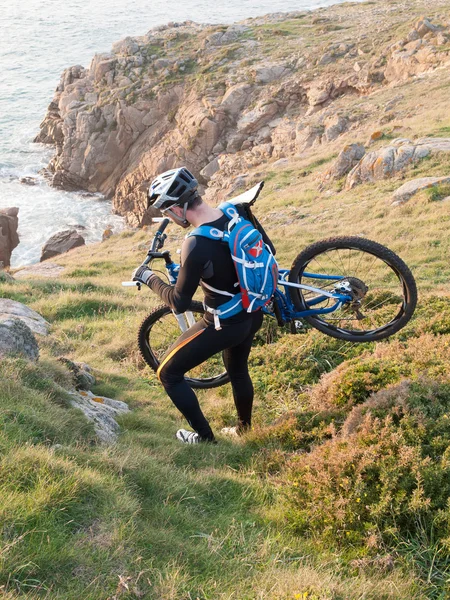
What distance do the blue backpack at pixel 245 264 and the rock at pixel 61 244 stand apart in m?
26.9

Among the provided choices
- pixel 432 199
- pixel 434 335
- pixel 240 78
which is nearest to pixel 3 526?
pixel 434 335

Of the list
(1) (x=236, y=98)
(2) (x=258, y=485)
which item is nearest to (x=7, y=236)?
(1) (x=236, y=98)

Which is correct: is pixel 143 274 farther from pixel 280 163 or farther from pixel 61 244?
pixel 280 163

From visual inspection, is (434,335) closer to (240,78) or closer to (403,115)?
(403,115)

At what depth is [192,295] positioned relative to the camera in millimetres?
4895

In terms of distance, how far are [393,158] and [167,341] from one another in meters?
15.0

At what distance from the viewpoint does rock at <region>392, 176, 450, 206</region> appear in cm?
1647

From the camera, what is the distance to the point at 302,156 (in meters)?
31.2

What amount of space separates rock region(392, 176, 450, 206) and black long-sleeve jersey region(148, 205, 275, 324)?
44.1 ft

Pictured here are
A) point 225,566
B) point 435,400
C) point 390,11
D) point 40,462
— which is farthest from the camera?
point 390,11

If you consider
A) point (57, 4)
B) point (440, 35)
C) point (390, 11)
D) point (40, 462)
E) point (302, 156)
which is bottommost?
point (302, 156)

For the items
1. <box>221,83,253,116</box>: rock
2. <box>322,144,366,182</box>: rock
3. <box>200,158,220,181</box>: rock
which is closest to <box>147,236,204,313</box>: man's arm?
<box>322,144,366,182</box>: rock

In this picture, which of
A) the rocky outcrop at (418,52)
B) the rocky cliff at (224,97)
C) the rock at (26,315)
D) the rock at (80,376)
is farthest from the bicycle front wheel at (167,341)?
the rocky outcrop at (418,52)

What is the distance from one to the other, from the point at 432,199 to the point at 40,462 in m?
15.0
